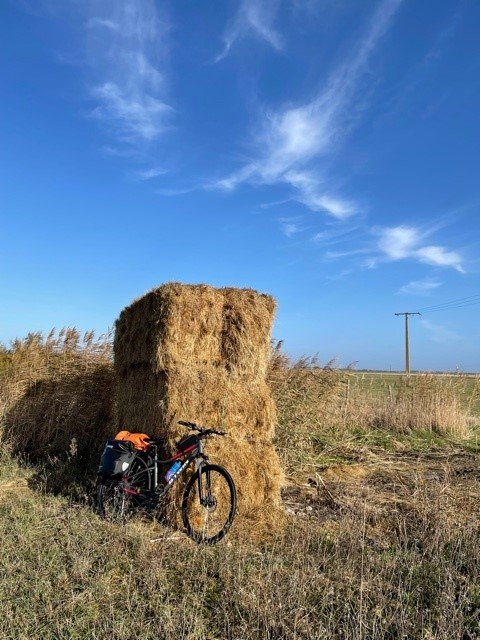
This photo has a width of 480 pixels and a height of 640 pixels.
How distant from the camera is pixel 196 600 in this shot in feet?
12.0

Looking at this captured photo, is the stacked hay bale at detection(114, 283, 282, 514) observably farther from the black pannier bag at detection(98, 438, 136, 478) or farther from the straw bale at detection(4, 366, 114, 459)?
the straw bale at detection(4, 366, 114, 459)

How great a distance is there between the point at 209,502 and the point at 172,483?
0.52m

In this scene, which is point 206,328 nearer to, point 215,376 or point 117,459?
point 215,376

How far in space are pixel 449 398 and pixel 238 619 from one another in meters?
11.6

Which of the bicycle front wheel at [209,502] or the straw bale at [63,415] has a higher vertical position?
the straw bale at [63,415]

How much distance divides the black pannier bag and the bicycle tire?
12 centimetres

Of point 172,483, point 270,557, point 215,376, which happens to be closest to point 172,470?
point 172,483

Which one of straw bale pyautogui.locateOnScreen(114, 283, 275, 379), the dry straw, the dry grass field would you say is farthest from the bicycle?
the dry straw

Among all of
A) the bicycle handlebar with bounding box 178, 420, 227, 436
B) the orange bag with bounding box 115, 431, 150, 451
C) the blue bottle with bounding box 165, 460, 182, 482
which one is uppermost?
the bicycle handlebar with bounding box 178, 420, 227, 436

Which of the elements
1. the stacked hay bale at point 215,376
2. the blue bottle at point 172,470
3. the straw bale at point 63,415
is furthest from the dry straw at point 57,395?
the blue bottle at point 172,470

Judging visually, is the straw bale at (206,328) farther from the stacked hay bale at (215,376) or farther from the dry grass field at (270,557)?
the dry grass field at (270,557)

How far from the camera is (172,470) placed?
19.2 ft

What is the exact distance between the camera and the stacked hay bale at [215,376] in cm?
640

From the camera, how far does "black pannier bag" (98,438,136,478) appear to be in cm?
612
